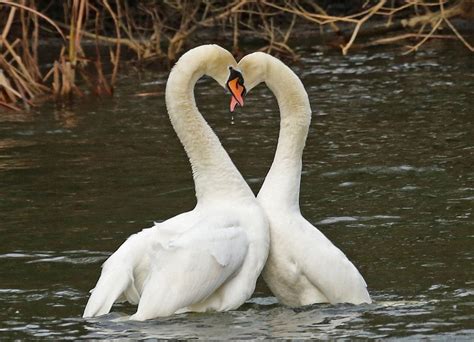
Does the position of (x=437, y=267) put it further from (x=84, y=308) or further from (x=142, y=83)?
(x=142, y=83)

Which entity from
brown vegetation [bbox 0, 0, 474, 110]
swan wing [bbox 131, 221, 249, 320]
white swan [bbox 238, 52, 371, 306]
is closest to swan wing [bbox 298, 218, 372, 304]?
white swan [bbox 238, 52, 371, 306]

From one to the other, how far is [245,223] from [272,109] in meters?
7.44

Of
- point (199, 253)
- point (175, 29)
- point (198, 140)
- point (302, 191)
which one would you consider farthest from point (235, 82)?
point (175, 29)

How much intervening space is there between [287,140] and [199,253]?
105 cm

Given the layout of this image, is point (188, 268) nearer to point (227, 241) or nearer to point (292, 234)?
point (227, 241)

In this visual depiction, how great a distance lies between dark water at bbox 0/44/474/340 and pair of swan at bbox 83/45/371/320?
0.52 feet

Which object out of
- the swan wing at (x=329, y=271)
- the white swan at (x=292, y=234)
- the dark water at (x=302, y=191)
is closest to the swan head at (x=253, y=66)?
the white swan at (x=292, y=234)

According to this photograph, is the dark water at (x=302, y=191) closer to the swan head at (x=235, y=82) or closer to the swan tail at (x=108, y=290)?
the swan tail at (x=108, y=290)

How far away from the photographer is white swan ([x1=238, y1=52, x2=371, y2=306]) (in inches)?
293

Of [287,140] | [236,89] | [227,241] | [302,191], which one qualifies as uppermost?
[236,89]

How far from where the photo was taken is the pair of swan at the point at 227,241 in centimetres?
714

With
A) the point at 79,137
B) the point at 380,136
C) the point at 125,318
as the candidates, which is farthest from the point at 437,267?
the point at 79,137

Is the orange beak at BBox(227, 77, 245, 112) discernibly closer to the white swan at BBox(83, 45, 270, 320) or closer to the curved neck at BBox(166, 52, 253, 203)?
the white swan at BBox(83, 45, 270, 320)

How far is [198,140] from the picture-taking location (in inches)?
306
